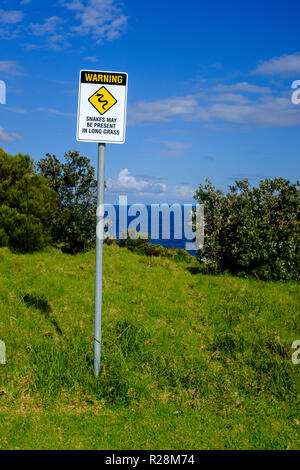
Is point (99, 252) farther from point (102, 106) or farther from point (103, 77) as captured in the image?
point (103, 77)

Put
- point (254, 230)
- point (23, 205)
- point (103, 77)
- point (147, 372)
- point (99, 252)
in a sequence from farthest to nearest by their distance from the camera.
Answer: point (23, 205), point (254, 230), point (147, 372), point (99, 252), point (103, 77)

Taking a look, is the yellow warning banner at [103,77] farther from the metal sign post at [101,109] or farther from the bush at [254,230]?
the bush at [254,230]

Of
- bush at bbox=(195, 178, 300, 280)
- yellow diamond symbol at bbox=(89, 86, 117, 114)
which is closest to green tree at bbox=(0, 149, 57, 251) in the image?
bush at bbox=(195, 178, 300, 280)

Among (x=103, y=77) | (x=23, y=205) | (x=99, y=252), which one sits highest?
(x=103, y=77)

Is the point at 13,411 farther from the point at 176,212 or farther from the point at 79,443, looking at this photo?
the point at 176,212

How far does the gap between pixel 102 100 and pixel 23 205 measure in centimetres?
834

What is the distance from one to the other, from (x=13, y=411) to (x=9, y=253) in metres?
8.16

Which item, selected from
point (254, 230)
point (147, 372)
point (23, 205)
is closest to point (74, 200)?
point (23, 205)

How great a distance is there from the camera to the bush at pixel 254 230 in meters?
12.1

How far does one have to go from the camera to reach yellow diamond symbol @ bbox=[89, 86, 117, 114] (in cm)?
576

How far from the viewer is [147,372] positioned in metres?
6.23

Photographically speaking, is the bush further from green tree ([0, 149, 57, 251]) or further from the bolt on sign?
the bolt on sign

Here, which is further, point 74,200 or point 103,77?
point 74,200

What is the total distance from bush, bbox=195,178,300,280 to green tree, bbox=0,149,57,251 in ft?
18.4
